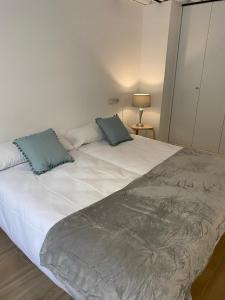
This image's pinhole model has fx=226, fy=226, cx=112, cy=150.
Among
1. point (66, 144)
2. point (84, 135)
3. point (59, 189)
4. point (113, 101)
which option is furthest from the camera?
point (113, 101)

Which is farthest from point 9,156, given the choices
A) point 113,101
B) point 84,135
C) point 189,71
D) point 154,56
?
point 189,71

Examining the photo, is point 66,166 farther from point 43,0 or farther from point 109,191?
point 43,0

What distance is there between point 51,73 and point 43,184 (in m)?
1.35

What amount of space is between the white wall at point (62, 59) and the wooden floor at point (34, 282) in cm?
118

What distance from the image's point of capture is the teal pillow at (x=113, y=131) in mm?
2736

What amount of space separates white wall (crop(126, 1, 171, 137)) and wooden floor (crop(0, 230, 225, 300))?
2516 mm

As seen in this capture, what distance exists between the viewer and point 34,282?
1.57 m

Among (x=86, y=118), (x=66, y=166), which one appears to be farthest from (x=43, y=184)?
(x=86, y=118)

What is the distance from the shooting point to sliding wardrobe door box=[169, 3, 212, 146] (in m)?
3.34

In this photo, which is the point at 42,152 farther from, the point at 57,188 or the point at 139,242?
the point at 139,242

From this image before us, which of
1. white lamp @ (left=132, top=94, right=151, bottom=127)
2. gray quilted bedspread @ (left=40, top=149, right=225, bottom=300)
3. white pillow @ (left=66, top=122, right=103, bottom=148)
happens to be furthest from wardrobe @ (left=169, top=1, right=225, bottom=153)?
gray quilted bedspread @ (left=40, top=149, right=225, bottom=300)

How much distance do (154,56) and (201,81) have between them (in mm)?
839

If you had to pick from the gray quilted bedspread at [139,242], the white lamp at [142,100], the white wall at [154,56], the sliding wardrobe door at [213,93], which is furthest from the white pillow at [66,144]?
the sliding wardrobe door at [213,93]

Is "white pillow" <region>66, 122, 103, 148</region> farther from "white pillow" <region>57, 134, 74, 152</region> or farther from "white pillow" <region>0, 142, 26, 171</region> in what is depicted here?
"white pillow" <region>0, 142, 26, 171</region>
